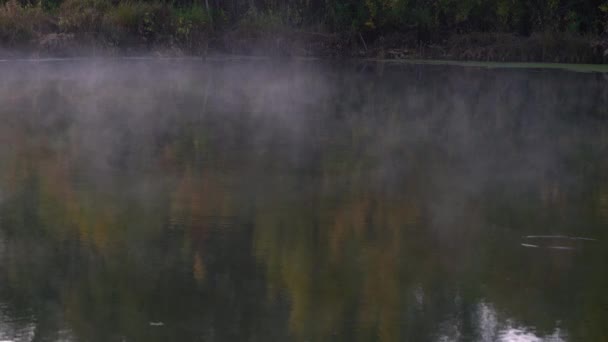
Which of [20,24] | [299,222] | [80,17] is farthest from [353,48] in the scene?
[299,222]

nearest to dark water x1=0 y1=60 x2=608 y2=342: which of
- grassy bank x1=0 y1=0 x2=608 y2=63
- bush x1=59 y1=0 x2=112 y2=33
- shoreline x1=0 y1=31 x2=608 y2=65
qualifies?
shoreline x1=0 y1=31 x2=608 y2=65

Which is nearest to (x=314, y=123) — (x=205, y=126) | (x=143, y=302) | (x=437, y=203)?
(x=205, y=126)

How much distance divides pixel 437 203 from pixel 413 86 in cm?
1146

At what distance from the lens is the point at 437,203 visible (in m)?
8.83

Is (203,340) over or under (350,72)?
over

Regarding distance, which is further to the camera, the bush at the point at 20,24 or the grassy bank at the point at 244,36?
the grassy bank at the point at 244,36

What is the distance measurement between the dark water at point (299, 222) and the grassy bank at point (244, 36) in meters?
9.11

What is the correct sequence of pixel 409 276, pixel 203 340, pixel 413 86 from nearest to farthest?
pixel 203 340 → pixel 409 276 → pixel 413 86


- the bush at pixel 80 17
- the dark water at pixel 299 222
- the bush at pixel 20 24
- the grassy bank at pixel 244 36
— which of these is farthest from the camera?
the bush at pixel 80 17

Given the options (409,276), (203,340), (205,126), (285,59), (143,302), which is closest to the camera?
(203,340)

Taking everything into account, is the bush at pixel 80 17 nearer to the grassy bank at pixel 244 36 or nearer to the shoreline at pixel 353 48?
the grassy bank at pixel 244 36

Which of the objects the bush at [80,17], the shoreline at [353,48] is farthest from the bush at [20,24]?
the bush at [80,17]

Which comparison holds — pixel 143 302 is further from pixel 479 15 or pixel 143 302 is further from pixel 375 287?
pixel 479 15

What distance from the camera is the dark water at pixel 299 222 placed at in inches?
226
